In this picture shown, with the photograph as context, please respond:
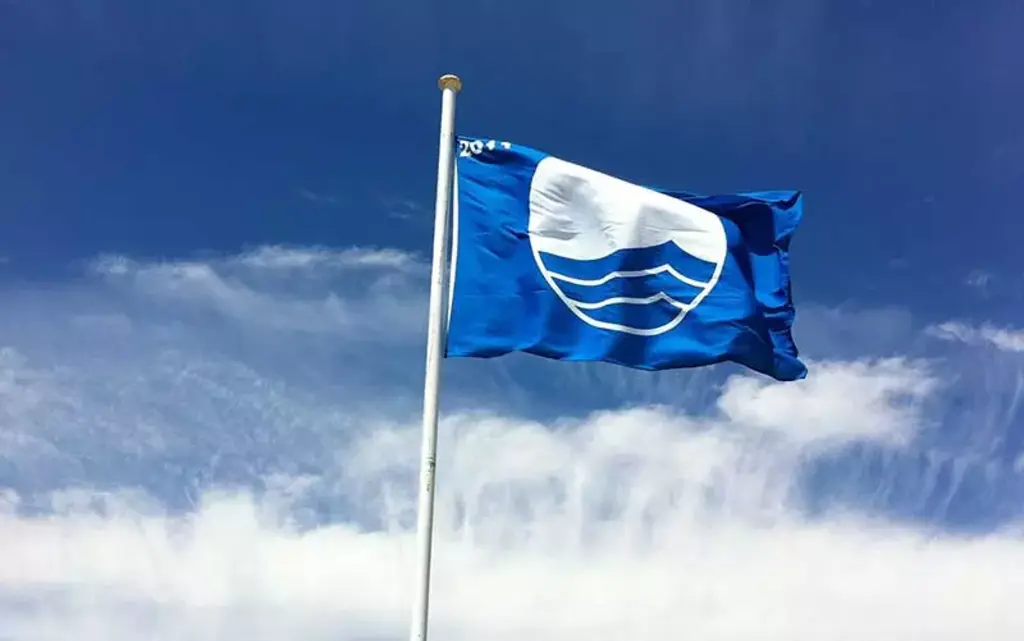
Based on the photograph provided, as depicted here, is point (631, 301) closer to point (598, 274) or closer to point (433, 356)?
point (598, 274)

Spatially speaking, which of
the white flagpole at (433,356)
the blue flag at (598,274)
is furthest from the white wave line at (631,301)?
the white flagpole at (433,356)

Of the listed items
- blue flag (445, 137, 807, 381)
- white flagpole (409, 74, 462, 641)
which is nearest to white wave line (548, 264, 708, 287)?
blue flag (445, 137, 807, 381)

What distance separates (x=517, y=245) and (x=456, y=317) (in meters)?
2.00

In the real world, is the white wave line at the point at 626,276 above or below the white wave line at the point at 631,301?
above

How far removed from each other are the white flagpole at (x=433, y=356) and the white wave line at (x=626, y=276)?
242 cm

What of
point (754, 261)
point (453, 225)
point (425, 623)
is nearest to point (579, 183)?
point (453, 225)

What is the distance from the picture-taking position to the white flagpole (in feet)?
53.2

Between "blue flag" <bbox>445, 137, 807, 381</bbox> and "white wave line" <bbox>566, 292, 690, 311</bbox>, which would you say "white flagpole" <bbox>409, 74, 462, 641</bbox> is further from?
"white wave line" <bbox>566, 292, 690, 311</bbox>

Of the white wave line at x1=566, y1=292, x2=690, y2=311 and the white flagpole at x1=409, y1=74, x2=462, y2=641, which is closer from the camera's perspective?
the white flagpole at x1=409, y1=74, x2=462, y2=641

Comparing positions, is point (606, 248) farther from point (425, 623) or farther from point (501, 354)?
point (425, 623)

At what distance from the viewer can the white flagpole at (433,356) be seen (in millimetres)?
16203

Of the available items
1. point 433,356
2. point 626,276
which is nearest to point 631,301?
point 626,276

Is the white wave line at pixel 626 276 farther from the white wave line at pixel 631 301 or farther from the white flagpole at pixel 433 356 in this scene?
the white flagpole at pixel 433 356

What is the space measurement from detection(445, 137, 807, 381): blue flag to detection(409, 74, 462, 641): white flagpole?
0.70 m
